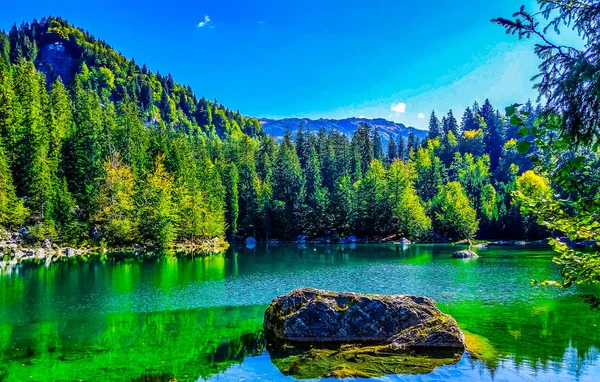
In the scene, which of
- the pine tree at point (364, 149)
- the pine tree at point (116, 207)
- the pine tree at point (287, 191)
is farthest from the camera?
the pine tree at point (364, 149)

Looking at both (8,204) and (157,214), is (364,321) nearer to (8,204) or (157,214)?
(8,204)

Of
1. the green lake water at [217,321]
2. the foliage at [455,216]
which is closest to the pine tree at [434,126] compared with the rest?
the foliage at [455,216]

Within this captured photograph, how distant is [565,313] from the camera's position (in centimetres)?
2155

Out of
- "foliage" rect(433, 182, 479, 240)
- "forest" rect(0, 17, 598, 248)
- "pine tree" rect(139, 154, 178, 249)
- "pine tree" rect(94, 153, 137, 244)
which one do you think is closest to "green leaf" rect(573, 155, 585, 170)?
Result: "forest" rect(0, 17, 598, 248)

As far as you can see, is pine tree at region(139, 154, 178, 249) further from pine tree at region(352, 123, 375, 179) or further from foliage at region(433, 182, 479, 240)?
pine tree at region(352, 123, 375, 179)

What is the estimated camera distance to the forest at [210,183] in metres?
64.2

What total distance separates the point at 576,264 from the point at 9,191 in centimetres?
6632

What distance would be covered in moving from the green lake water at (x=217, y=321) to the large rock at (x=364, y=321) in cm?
126

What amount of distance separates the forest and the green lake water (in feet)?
64.0

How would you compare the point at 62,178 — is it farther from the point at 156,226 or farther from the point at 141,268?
the point at 141,268

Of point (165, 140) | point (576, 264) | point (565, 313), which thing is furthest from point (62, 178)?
point (576, 264)

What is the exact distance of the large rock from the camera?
16125 mm

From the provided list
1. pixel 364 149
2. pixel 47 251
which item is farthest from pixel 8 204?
pixel 364 149

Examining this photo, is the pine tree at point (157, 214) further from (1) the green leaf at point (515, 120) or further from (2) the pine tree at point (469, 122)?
(2) the pine tree at point (469, 122)
